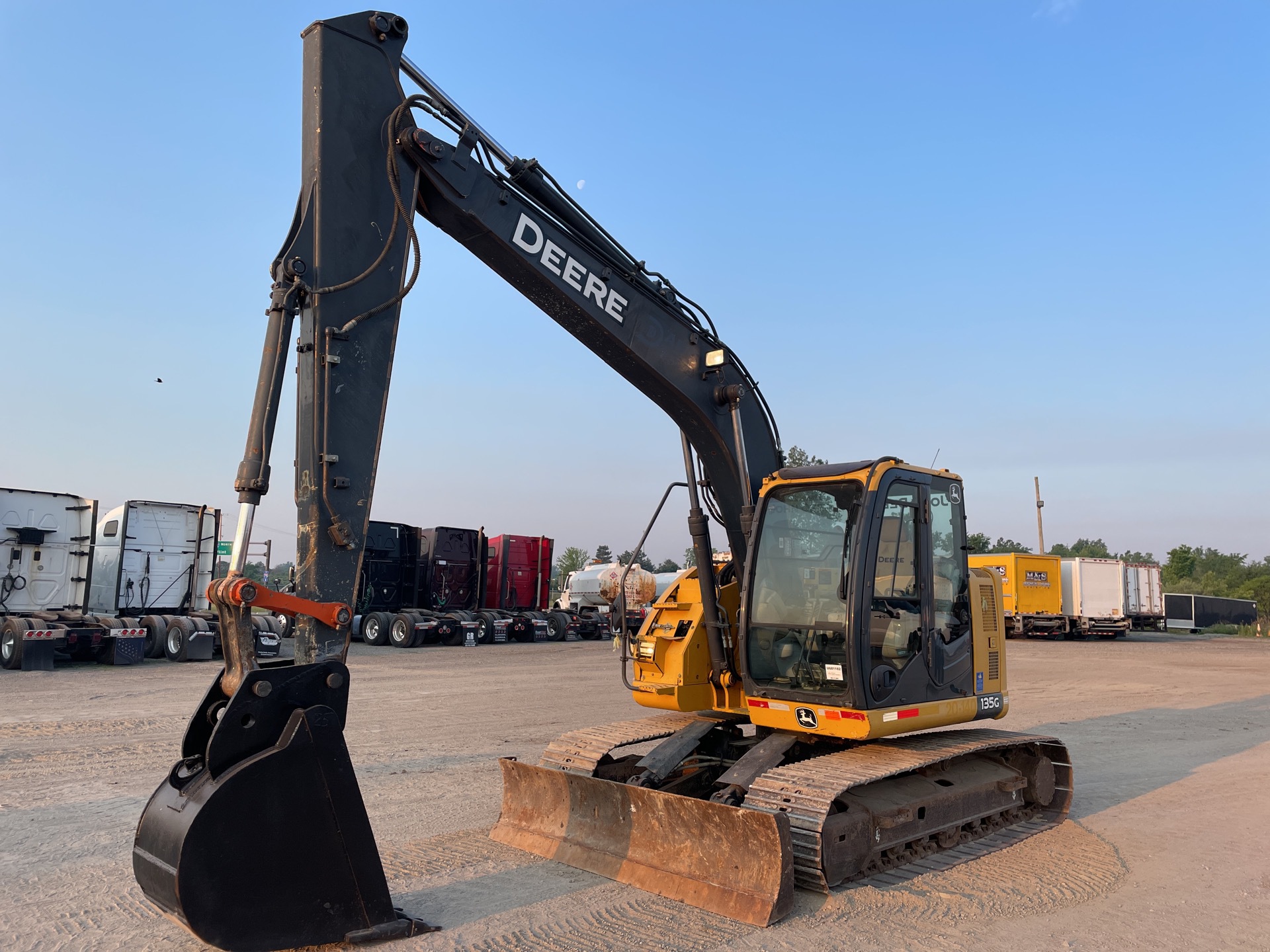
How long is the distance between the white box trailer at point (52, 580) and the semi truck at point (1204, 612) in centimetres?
4342

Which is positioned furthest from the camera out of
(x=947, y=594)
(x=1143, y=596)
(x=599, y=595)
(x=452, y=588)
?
(x=1143, y=596)

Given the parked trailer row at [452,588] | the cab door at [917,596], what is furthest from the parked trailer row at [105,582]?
the cab door at [917,596]

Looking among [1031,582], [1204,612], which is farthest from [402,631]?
[1204,612]

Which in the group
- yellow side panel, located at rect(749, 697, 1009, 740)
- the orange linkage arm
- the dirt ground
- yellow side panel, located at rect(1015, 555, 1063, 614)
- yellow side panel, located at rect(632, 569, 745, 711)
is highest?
yellow side panel, located at rect(1015, 555, 1063, 614)

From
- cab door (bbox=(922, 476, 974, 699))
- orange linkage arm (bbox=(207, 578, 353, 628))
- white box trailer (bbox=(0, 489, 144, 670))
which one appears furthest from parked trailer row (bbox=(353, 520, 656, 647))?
orange linkage arm (bbox=(207, 578, 353, 628))

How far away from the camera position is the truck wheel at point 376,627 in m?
24.4

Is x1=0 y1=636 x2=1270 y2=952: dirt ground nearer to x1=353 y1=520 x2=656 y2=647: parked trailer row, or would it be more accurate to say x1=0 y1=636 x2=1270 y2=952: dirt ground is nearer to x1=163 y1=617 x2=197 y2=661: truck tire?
x1=163 y1=617 x2=197 y2=661: truck tire

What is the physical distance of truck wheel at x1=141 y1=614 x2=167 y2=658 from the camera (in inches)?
720

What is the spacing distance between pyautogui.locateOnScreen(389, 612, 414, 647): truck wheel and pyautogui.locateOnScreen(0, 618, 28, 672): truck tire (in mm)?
8806

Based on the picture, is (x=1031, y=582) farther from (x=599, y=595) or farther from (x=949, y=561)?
(x=949, y=561)

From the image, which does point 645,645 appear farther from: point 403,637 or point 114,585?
point 403,637

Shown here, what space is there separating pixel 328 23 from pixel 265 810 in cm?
383

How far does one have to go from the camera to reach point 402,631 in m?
24.0

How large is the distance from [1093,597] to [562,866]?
32645mm
